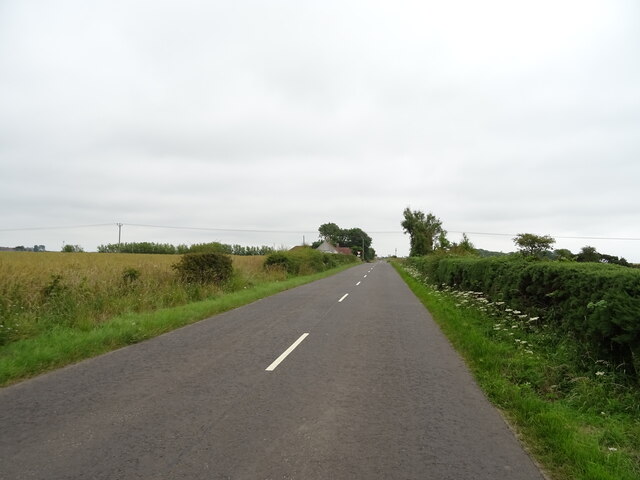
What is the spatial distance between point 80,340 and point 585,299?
8886mm

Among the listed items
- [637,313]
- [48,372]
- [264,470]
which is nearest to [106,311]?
[48,372]

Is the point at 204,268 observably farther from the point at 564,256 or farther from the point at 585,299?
the point at 585,299

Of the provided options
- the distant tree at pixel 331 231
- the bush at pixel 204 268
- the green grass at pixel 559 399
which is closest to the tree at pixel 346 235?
the distant tree at pixel 331 231

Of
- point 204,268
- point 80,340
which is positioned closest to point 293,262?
point 204,268

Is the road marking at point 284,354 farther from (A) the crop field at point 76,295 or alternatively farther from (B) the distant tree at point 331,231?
(B) the distant tree at point 331,231

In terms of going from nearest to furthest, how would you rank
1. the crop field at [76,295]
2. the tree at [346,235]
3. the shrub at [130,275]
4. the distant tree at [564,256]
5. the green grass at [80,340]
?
the green grass at [80,340] < the crop field at [76,295] < the distant tree at [564,256] < the shrub at [130,275] < the tree at [346,235]

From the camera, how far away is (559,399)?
5125 millimetres

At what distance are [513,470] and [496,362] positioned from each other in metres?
3.48

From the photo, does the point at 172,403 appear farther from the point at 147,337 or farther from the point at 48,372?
the point at 147,337

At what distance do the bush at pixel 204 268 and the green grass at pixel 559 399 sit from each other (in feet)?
38.6

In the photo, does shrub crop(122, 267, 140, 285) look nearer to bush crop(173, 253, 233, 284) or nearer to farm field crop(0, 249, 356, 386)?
farm field crop(0, 249, 356, 386)

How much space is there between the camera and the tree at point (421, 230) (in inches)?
2482

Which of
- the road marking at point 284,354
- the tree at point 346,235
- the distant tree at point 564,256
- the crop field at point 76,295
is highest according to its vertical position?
the tree at point 346,235

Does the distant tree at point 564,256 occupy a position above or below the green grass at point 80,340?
above
